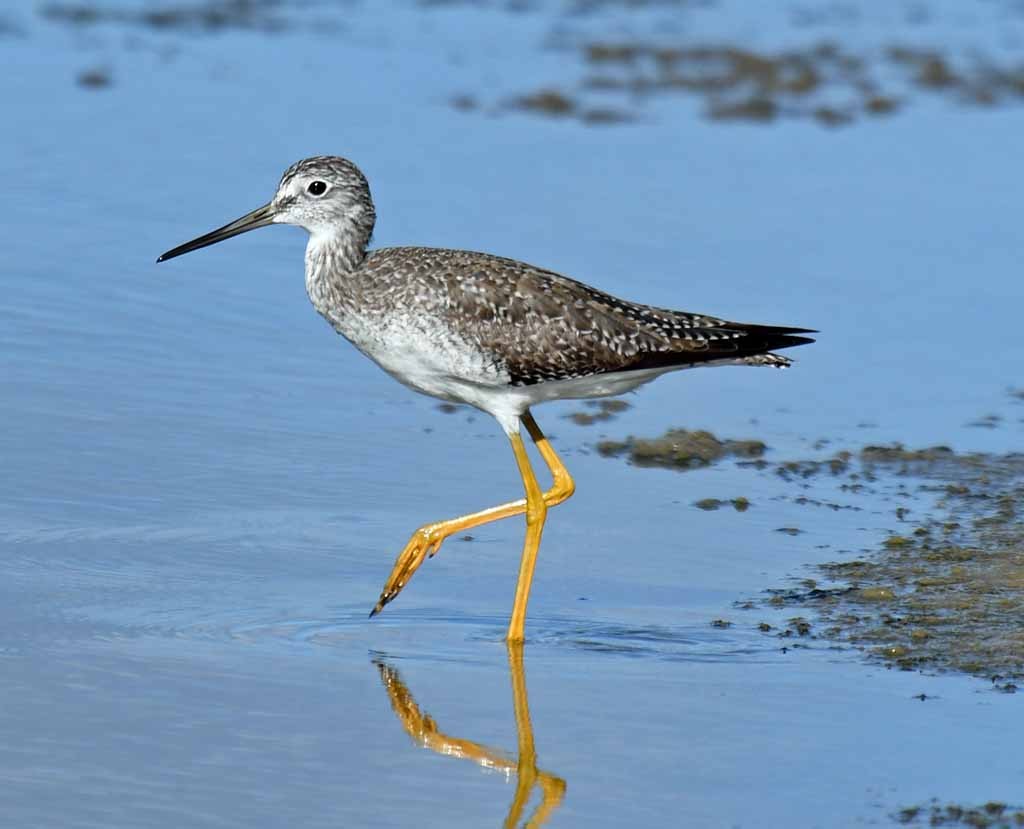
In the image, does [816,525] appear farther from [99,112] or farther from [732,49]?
[732,49]

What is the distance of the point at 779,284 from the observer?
13.5m

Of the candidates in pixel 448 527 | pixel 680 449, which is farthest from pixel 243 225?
pixel 680 449

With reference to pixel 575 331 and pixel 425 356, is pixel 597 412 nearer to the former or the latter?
pixel 575 331

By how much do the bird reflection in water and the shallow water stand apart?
0.06 meters

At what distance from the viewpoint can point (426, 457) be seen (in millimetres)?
10688

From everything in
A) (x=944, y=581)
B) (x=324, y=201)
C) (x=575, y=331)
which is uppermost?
(x=324, y=201)

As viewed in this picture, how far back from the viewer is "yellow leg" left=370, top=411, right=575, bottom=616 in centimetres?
873

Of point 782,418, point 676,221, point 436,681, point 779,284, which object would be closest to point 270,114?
point 676,221

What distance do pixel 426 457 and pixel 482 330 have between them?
1890mm

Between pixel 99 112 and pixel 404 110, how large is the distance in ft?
8.35

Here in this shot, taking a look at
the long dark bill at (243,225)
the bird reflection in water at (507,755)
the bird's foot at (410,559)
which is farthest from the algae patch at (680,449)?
the bird reflection in water at (507,755)

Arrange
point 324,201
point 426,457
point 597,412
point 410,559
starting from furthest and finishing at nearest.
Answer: point 597,412, point 426,457, point 324,201, point 410,559

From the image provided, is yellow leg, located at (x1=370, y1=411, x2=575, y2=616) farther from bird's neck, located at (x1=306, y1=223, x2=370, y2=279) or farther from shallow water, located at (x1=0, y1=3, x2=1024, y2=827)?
bird's neck, located at (x1=306, y1=223, x2=370, y2=279)

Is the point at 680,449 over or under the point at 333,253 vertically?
under
